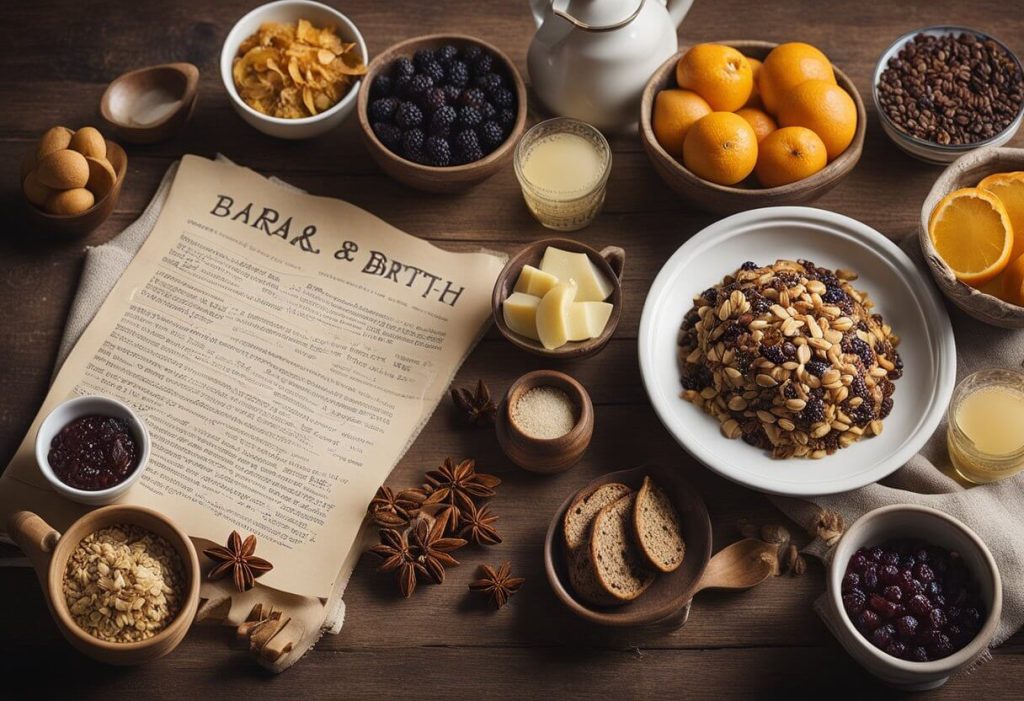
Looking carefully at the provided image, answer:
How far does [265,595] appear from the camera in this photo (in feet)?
5.96

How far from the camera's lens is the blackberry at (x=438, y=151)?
6.47 ft

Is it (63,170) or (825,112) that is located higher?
(825,112)

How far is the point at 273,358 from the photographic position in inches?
78.0

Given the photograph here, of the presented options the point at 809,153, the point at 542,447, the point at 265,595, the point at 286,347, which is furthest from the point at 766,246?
the point at 265,595

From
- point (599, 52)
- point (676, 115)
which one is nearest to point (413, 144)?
point (599, 52)

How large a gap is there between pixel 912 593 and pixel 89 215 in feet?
5.38

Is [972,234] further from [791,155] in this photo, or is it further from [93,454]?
[93,454]

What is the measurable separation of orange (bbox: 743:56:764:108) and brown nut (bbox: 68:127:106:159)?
1.26 m

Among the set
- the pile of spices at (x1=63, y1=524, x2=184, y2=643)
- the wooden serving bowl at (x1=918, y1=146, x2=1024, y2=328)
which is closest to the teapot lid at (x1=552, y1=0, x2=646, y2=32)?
the wooden serving bowl at (x1=918, y1=146, x2=1024, y2=328)

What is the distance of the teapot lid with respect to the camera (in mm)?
1907

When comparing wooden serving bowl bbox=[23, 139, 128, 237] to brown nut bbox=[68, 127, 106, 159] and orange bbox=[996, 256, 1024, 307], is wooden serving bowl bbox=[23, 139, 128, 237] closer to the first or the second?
brown nut bbox=[68, 127, 106, 159]

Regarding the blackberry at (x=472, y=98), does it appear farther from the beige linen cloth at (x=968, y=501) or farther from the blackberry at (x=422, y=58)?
the beige linen cloth at (x=968, y=501)

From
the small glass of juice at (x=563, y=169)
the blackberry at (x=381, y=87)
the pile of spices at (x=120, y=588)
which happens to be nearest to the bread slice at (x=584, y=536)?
the small glass of juice at (x=563, y=169)

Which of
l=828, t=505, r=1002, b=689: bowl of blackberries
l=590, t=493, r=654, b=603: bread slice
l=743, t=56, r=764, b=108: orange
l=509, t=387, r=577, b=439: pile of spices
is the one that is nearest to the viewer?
l=828, t=505, r=1002, b=689: bowl of blackberries
